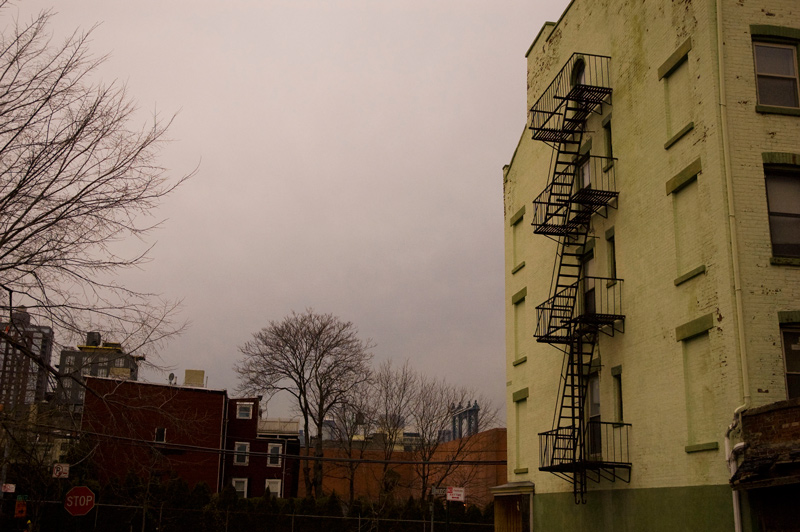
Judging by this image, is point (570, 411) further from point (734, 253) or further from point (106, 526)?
point (106, 526)

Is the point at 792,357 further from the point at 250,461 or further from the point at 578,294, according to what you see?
the point at 250,461

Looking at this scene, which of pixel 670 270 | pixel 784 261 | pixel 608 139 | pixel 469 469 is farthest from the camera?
pixel 469 469

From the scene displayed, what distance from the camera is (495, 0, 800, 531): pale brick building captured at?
1524cm

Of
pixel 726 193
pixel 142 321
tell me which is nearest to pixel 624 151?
pixel 726 193

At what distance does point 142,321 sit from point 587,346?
42.5 feet

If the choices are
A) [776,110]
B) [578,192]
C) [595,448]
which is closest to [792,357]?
[776,110]

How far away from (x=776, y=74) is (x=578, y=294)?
8057mm

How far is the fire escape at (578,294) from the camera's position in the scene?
19922mm

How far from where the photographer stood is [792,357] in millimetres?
15227

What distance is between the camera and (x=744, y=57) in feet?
55.5

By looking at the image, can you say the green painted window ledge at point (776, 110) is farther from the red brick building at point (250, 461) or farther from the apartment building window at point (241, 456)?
the apartment building window at point (241, 456)

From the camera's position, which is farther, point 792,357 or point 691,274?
point 691,274

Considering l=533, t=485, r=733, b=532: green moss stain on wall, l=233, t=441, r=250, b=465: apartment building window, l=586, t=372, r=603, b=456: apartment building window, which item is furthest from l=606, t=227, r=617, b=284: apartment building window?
l=233, t=441, r=250, b=465: apartment building window

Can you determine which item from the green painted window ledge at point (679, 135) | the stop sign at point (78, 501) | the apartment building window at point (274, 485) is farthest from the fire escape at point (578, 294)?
the apartment building window at point (274, 485)
